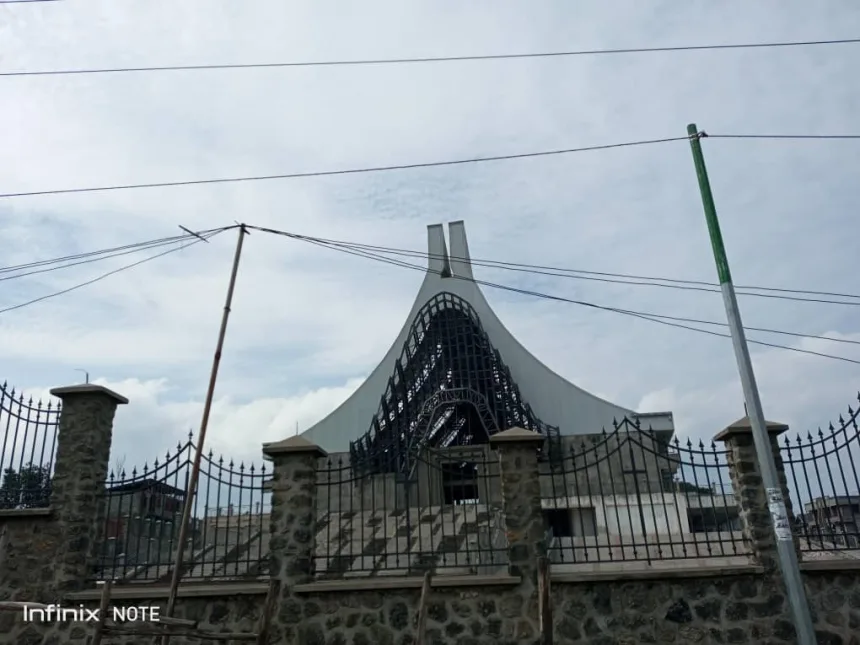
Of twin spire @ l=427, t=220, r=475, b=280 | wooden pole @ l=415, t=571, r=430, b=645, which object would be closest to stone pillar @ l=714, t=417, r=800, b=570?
wooden pole @ l=415, t=571, r=430, b=645

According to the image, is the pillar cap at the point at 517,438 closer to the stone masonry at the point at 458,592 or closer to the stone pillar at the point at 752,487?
the stone masonry at the point at 458,592

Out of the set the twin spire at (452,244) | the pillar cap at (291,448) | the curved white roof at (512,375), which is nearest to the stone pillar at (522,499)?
the pillar cap at (291,448)

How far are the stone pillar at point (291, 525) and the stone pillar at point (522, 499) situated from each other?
2.19 m

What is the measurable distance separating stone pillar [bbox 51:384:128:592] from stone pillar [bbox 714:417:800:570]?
23.9 ft

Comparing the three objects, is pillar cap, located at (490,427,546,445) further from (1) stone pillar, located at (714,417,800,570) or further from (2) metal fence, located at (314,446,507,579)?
(1) stone pillar, located at (714,417,800,570)

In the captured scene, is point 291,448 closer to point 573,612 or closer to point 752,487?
point 573,612

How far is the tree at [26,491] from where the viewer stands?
8.01 metres

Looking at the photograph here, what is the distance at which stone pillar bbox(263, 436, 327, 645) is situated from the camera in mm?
7211

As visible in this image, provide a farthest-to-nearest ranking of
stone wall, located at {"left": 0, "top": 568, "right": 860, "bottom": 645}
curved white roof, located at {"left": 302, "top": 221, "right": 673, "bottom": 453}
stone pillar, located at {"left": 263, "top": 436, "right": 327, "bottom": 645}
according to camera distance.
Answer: curved white roof, located at {"left": 302, "top": 221, "right": 673, "bottom": 453} < stone pillar, located at {"left": 263, "top": 436, "right": 327, "bottom": 645} < stone wall, located at {"left": 0, "top": 568, "right": 860, "bottom": 645}

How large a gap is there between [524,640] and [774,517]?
108 inches

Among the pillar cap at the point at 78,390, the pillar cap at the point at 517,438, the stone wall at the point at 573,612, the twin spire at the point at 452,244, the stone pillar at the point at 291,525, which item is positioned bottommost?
the stone wall at the point at 573,612

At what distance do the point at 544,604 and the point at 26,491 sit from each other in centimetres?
615

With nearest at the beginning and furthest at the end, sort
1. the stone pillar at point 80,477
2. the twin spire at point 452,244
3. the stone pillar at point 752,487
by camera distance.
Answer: the stone pillar at point 752,487, the stone pillar at point 80,477, the twin spire at point 452,244

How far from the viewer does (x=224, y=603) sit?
24.0 feet
